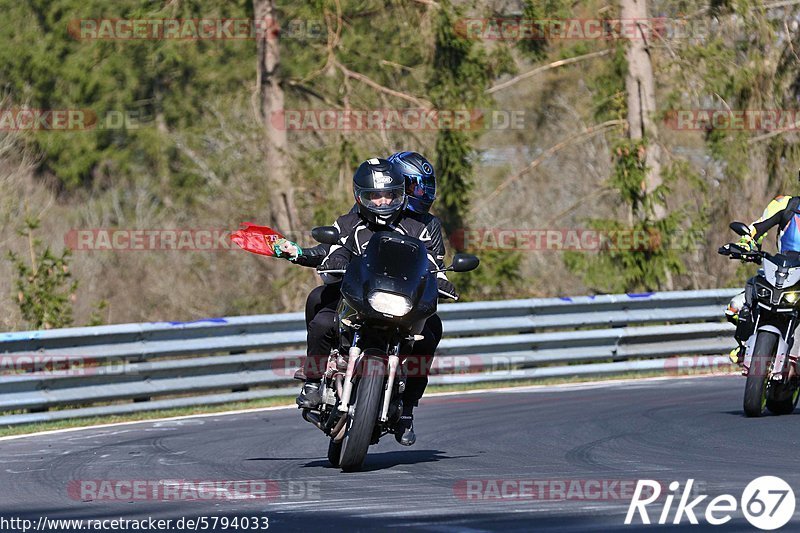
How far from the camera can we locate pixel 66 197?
4766 cm

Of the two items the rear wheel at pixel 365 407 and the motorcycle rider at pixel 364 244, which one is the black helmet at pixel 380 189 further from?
the rear wheel at pixel 365 407

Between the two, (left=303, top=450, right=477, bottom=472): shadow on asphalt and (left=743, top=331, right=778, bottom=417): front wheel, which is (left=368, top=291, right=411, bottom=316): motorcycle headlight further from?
(left=743, top=331, right=778, bottom=417): front wheel

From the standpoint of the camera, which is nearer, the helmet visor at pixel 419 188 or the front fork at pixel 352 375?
the front fork at pixel 352 375

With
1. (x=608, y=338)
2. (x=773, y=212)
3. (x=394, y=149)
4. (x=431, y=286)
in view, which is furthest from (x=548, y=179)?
(x=431, y=286)

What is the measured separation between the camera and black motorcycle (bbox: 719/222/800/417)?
36.4ft

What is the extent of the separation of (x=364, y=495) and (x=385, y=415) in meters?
0.77

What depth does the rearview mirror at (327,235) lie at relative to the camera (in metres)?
8.86

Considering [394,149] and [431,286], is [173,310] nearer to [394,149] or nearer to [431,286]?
[394,149]

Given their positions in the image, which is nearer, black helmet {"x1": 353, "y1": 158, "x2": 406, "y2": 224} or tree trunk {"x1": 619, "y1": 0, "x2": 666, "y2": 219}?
black helmet {"x1": 353, "y1": 158, "x2": 406, "y2": 224}

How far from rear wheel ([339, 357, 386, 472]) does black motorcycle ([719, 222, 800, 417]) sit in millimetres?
3938

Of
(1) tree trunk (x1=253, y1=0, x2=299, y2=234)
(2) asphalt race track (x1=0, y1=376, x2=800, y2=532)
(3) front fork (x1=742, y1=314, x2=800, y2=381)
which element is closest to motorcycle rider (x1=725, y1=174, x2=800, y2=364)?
(3) front fork (x1=742, y1=314, x2=800, y2=381)

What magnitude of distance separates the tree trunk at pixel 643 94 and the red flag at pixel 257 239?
1598 cm

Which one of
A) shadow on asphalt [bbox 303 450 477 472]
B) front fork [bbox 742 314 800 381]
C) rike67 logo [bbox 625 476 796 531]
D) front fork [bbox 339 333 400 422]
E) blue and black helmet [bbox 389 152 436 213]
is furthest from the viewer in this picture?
front fork [bbox 742 314 800 381]

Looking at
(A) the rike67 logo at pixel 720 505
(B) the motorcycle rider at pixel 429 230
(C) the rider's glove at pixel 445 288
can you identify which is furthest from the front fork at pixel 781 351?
(A) the rike67 logo at pixel 720 505
